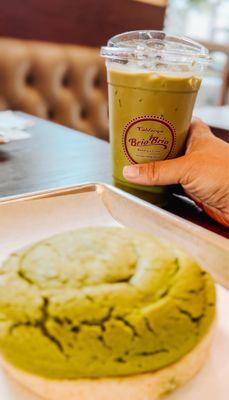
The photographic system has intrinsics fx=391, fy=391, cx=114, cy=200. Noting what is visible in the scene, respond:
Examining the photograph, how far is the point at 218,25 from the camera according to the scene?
577 cm

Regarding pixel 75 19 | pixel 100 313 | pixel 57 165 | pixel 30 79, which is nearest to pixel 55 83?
pixel 30 79

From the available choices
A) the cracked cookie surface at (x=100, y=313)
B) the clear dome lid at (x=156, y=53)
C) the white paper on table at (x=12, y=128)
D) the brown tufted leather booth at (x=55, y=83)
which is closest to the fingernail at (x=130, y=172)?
the clear dome lid at (x=156, y=53)

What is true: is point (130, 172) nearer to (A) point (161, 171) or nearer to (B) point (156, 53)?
(A) point (161, 171)

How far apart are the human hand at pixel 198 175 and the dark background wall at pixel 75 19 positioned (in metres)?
1.48

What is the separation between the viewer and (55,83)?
201 cm

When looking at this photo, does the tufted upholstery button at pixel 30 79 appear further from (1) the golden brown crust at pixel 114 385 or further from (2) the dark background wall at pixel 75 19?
(1) the golden brown crust at pixel 114 385

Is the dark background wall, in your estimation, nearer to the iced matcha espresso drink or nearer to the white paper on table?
the white paper on table

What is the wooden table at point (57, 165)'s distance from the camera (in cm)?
68

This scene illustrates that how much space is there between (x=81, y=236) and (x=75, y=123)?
1.84m

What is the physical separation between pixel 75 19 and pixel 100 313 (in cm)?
199

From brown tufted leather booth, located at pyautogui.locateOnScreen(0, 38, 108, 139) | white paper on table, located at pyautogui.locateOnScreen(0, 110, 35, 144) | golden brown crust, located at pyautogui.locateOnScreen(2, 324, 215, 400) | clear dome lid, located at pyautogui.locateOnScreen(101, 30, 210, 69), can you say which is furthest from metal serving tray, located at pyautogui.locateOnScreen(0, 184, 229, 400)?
brown tufted leather booth, located at pyautogui.locateOnScreen(0, 38, 108, 139)

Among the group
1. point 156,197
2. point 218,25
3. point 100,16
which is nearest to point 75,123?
point 100,16

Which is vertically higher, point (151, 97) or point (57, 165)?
point (151, 97)

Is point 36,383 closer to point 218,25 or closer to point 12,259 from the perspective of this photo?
point 12,259
